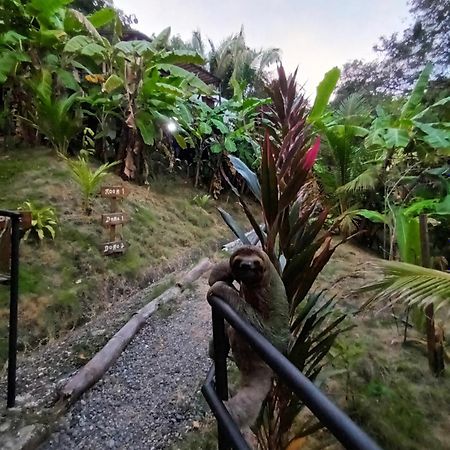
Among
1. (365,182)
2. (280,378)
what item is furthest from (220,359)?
(365,182)

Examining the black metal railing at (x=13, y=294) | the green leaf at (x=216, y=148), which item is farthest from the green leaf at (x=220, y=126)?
the black metal railing at (x=13, y=294)

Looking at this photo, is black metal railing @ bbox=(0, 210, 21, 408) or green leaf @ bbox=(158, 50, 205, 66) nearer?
black metal railing @ bbox=(0, 210, 21, 408)

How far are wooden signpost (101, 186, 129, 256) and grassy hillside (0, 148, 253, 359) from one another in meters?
0.10

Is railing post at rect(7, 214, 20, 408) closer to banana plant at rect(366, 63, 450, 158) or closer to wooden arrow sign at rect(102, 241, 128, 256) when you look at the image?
wooden arrow sign at rect(102, 241, 128, 256)

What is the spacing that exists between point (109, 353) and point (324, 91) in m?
3.14

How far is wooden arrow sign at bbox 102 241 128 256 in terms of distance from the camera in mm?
3621

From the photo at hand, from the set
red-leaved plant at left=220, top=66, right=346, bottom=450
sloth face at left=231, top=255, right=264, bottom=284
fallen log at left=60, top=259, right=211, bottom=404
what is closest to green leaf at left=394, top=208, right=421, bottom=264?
red-leaved plant at left=220, top=66, right=346, bottom=450

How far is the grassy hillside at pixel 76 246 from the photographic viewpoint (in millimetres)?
2814

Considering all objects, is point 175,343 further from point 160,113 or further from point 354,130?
point 354,130

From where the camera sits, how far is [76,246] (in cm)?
352

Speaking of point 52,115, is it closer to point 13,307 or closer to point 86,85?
point 86,85

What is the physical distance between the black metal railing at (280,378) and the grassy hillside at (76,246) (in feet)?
6.78

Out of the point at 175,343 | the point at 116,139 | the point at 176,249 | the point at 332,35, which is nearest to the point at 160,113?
the point at 116,139

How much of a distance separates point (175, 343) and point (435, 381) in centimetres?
188
